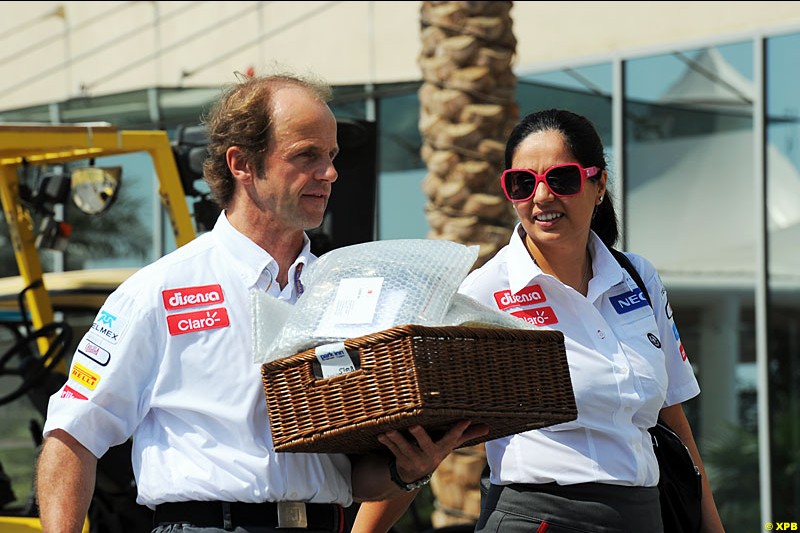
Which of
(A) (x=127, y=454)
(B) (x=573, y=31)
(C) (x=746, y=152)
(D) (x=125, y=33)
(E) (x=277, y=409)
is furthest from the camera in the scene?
(D) (x=125, y=33)

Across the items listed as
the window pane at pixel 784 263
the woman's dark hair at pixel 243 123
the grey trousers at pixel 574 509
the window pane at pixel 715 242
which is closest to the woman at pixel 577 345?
the grey trousers at pixel 574 509

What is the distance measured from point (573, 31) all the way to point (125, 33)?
456cm

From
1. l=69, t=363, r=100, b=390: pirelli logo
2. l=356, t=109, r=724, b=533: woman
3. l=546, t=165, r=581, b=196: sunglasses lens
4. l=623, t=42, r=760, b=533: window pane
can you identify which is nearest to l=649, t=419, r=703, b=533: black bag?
l=356, t=109, r=724, b=533: woman

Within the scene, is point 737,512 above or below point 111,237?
below

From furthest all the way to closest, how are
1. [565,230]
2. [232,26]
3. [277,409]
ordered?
[232,26], [565,230], [277,409]

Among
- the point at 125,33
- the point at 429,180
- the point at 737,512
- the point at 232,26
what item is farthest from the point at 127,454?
the point at 125,33

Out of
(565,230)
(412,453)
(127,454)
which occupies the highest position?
(565,230)

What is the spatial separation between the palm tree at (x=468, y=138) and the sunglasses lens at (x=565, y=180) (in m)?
3.72

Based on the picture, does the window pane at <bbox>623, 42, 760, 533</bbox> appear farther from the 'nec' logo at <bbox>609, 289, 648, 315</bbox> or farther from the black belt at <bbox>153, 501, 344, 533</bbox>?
the black belt at <bbox>153, 501, 344, 533</bbox>

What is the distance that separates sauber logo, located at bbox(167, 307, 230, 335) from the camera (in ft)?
9.78

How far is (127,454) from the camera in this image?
18.5 feet

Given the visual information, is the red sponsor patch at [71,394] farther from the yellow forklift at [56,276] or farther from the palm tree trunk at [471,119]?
the palm tree trunk at [471,119]

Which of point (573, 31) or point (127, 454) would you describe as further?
point (573, 31)

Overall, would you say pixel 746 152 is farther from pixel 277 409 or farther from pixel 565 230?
pixel 277 409
